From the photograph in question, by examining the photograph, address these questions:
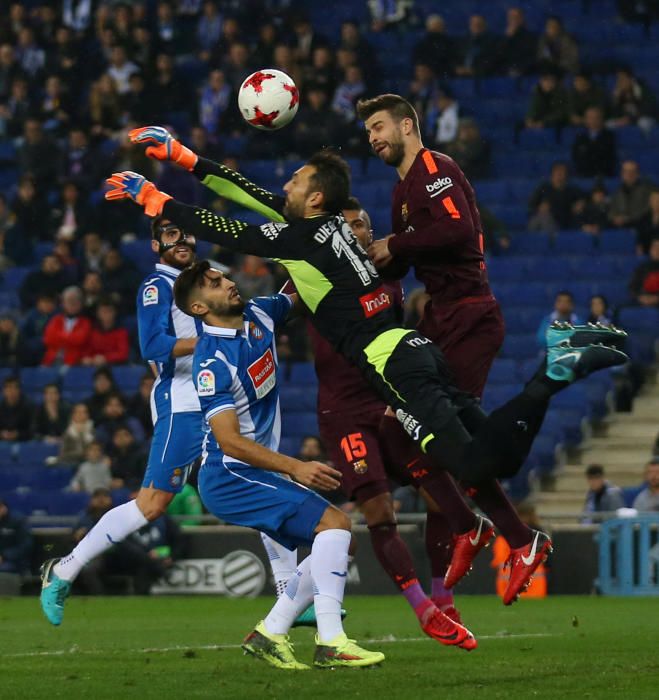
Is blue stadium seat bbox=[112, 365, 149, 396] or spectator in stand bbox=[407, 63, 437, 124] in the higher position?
spectator in stand bbox=[407, 63, 437, 124]

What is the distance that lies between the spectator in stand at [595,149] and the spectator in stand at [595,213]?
557 mm

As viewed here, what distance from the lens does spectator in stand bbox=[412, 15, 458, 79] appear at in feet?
69.8

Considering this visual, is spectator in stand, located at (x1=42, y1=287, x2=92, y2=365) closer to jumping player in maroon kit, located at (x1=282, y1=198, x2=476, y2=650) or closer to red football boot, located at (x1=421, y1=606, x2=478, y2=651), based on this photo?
jumping player in maroon kit, located at (x1=282, y1=198, x2=476, y2=650)

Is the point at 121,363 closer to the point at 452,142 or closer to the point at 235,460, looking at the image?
the point at 452,142

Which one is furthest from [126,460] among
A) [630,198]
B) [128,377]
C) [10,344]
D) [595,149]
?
[595,149]

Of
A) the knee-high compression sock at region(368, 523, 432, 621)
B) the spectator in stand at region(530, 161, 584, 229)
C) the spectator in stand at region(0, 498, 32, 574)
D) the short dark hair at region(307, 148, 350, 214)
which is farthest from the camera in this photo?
the spectator in stand at region(530, 161, 584, 229)

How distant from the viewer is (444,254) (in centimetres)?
877

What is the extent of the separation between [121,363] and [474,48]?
6121mm

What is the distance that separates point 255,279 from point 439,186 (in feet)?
31.8

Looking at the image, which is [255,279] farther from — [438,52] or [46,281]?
[438,52]

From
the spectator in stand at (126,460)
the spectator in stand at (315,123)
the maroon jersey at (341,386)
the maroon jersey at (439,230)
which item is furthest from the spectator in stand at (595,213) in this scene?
the maroon jersey at (439,230)

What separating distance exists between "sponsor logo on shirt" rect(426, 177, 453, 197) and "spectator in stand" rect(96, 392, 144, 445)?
972cm

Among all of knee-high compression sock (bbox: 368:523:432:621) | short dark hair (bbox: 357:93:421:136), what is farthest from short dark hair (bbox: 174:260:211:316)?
knee-high compression sock (bbox: 368:523:432:621)

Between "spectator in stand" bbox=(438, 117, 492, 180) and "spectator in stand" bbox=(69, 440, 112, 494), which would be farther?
"spectator in stand" bbox=(438, 117, 492, 180)
